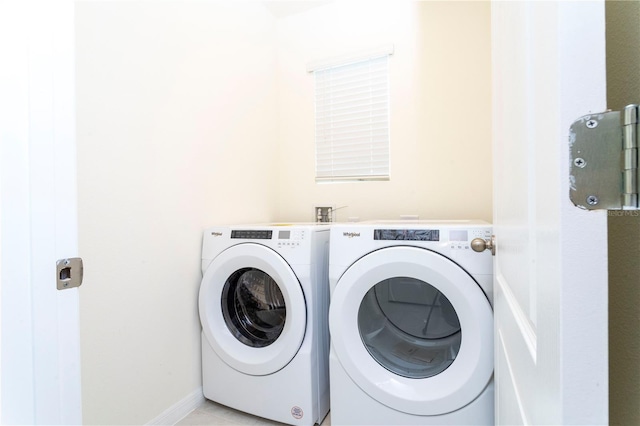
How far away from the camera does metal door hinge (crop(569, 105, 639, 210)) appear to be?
25cm

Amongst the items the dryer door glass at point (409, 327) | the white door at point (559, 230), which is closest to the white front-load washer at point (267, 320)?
the dryer door glass at point (409, 327)

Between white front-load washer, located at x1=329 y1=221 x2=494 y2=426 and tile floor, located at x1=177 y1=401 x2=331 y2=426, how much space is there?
1.33ft

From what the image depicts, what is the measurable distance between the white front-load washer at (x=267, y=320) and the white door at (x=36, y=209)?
2.73 feet

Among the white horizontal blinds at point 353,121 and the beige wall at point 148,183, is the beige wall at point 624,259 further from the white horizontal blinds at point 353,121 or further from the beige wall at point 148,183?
the white horizontal blinds at point 353,121

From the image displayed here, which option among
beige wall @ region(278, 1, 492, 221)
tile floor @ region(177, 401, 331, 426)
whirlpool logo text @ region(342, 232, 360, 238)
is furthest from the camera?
beige wall @ region(278, 1, 492, 221)

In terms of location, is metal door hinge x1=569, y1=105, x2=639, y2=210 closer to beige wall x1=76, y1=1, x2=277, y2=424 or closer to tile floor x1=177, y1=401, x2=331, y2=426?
beige wall x1=76, y1=1, x2=277, y2=424

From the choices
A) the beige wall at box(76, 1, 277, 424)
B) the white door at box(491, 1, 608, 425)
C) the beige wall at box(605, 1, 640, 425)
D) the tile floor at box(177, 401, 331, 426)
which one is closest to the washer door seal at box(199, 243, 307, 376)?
the beige wall at box(76, 1, 277, 424)

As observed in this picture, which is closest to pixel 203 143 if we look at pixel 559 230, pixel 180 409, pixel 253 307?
pixel 253 307

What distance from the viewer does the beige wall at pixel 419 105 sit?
1.83 meters

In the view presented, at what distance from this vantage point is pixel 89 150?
1.13 m

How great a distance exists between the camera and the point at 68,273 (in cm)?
59

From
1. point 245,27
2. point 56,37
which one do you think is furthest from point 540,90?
point 245,27

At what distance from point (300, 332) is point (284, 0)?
85.6 inches

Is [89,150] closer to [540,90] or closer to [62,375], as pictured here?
[62,375]
